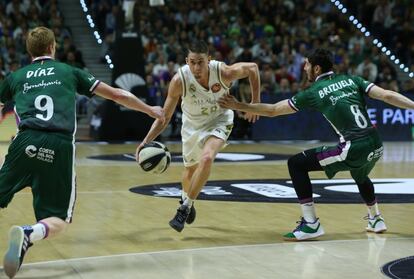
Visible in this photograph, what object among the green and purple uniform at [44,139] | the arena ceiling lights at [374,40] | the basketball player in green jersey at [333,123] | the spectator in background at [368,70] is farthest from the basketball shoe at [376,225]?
the arena ceiling lights at [374,40]

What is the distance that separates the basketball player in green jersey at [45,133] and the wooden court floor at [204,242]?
49 cm

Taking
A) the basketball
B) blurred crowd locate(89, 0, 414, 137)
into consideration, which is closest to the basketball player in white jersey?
the basketball

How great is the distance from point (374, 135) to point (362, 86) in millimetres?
454

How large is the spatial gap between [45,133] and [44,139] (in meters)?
0.06

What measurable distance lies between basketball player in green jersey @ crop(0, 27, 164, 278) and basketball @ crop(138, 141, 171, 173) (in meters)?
1.46

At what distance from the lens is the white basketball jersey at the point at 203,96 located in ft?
27.3

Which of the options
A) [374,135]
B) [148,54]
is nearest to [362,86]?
[374,135]

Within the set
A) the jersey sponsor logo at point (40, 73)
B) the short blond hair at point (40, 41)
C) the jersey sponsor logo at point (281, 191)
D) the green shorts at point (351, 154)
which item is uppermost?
the short blond hair at point (40, 41)

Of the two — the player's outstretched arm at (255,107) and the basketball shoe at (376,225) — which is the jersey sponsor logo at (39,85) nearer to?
the player's outstretched arm at (255,107)

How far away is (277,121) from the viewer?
20703 millimetres

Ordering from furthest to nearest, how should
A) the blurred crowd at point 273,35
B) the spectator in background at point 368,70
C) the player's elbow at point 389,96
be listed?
the spectator in background at point 368,70 < the blurred crowd at point 273,35 < the player's elbow at point 389,96

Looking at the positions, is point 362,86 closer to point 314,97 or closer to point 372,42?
point 314,97

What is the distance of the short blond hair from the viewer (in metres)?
6.50

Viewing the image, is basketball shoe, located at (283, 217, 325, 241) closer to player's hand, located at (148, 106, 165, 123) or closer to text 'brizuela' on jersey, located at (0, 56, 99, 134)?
player's hand, located at (148, 106, 165, 123)
